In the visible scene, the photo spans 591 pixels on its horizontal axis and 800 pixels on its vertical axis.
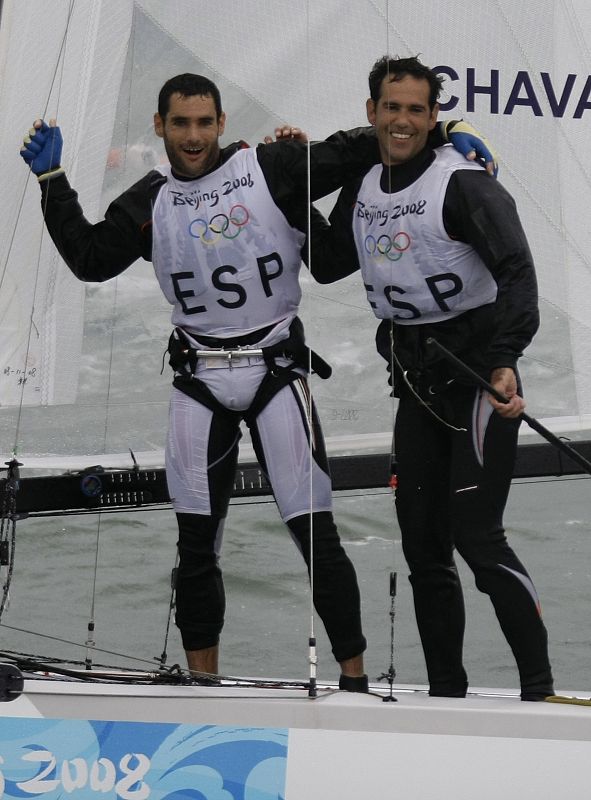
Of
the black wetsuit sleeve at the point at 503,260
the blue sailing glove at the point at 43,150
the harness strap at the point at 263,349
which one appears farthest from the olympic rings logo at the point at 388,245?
the blue sailing glove at the point at 43,150

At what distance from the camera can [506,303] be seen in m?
2.83

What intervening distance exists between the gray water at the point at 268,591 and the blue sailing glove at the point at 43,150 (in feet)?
3.66

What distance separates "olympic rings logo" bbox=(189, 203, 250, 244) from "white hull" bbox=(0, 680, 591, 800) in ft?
2.50

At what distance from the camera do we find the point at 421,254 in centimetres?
294

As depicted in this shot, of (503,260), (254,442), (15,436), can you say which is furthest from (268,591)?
(503,260)

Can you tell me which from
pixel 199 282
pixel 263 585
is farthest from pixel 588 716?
pixel 263 585

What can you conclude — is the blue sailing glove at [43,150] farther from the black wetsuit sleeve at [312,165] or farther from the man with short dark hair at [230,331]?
the black wetsuit sleeve at [312,165]

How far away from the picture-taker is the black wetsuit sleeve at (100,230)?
313 centimetres

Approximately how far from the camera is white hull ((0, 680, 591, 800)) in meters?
2.72

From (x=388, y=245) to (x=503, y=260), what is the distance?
215mm

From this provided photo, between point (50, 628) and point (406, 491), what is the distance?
197cm

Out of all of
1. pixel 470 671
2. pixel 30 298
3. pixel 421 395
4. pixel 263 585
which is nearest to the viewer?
pixel 421 395

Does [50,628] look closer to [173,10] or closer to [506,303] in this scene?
[173,10]

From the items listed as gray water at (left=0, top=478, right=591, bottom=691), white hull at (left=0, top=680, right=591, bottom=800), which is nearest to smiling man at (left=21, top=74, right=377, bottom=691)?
white hull at (left=0, top=680, right=591, bottom=800)
